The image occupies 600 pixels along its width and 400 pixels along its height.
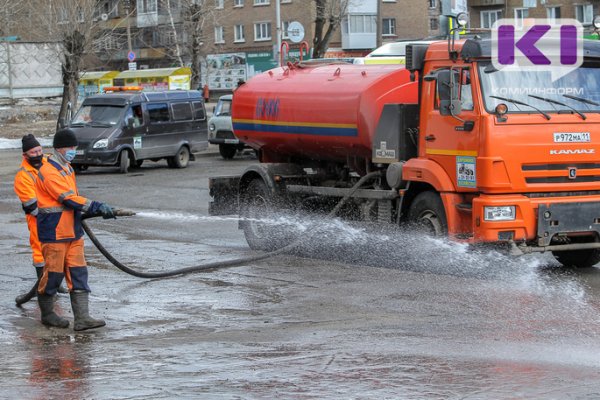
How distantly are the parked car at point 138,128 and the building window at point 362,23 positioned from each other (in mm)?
44674

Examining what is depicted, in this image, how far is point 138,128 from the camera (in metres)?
28.6

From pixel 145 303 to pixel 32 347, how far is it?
Result: 6.73 feet

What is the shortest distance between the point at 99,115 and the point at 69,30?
1522cm

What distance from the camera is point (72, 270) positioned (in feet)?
30.8

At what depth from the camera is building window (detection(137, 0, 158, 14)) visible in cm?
7996

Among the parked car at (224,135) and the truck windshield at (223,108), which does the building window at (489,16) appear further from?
the parked car at (224,135)

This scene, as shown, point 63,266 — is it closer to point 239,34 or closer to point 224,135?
point 224,135

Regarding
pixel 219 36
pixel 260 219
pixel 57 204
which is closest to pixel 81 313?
pixel 57 204

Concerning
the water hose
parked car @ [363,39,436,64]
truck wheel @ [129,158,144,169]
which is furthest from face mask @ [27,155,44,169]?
truck wheel @ [129,158,144,169]

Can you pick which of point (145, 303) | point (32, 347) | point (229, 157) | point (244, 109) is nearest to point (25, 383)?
point (32, 347)

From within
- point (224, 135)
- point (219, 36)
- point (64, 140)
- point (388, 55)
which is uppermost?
point (219, 36)

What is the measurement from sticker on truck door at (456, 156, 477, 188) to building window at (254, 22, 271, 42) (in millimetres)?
64226

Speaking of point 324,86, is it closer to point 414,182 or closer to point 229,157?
point 414,182

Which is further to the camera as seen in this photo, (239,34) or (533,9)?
(239,34)
